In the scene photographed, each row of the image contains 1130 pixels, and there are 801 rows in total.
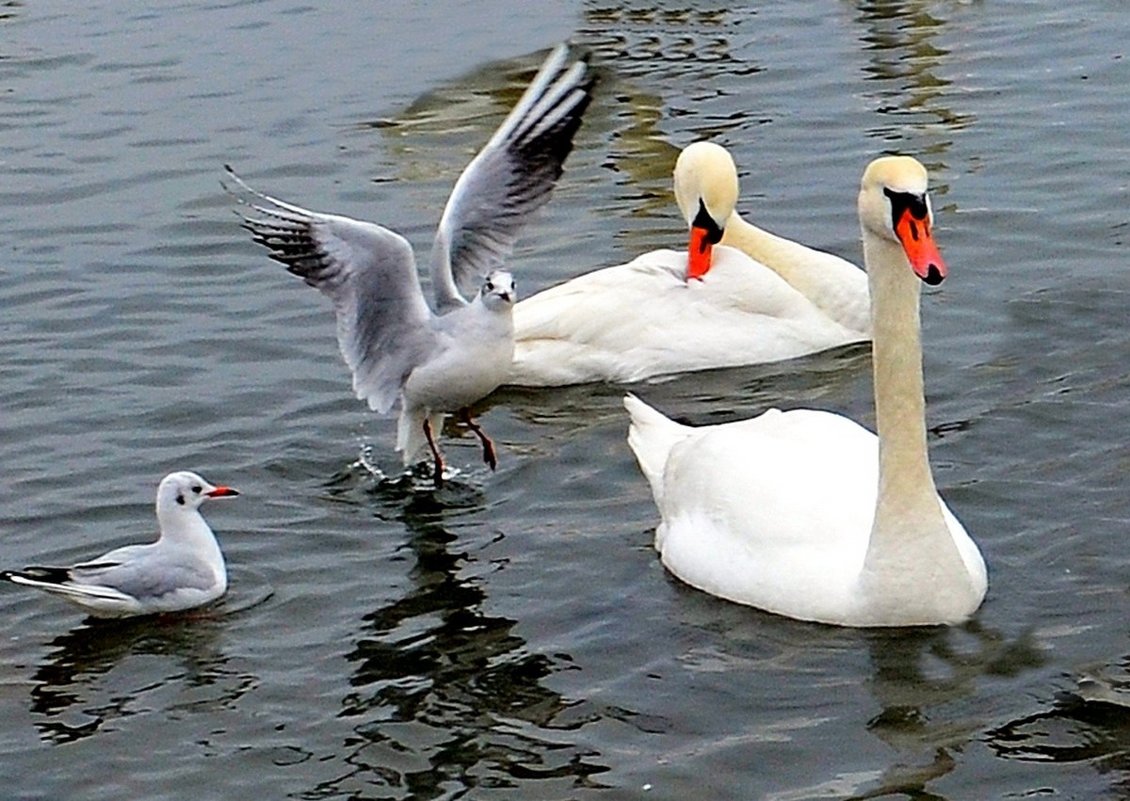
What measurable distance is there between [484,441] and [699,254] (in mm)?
2141

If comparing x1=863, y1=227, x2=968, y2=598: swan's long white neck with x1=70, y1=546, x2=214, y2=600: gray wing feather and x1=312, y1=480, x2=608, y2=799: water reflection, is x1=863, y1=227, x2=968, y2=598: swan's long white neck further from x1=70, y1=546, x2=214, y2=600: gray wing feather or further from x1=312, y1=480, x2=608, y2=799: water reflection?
x1=70, y1=546, x2=214, y2=600: gray wing feather

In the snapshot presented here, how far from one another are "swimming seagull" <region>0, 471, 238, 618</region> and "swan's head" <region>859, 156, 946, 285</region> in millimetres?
2588

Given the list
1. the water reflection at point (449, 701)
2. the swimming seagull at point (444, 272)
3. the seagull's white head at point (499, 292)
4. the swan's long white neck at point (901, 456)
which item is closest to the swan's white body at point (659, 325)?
the swimming seagull at point (444, 272)

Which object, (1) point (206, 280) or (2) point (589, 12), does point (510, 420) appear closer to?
(1) point (206, 280)

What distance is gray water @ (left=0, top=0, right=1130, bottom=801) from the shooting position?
7309 mm

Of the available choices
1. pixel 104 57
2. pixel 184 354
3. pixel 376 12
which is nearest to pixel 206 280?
pixel 184 354

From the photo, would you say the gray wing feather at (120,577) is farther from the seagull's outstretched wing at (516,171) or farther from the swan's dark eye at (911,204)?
the swan's dark eye at (911,204)

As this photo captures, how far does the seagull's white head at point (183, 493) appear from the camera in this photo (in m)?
8.70

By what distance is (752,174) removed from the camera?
1397 cm

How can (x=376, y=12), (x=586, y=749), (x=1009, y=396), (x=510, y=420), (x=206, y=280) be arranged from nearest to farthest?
(x=586, y=749) < (x=1009, y=396) < (x=510, y=420) < (x=206, y=280) < (x=376, y=12)

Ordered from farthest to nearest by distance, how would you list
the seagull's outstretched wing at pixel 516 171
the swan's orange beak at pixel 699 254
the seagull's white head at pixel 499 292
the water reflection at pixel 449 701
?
the swan's orange beak at pixel 699 254 < the seagull's outstretched wing at pixel 516 171 < the seagull's white head at pixel 499 292 < the water reflection at pixel 449 701

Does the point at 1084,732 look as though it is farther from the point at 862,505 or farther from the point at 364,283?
the point at 364,283

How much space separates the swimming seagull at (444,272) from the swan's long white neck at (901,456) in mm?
1761

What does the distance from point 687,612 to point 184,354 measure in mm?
3968
